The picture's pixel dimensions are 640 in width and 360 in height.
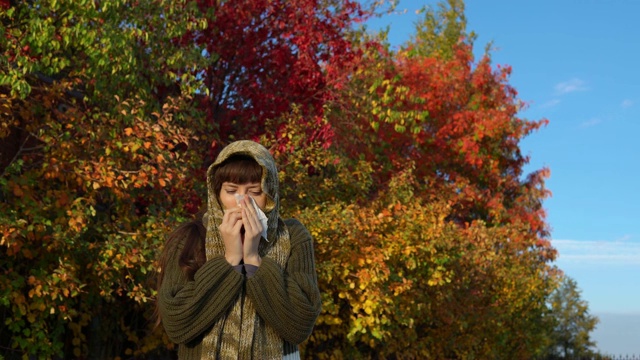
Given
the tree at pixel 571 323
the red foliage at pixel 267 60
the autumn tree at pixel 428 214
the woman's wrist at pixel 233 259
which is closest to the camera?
the woman's wrist at pixel 233 259

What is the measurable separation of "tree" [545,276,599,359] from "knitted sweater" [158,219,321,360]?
3221cm

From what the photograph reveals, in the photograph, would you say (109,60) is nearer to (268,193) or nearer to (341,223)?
(341,223)

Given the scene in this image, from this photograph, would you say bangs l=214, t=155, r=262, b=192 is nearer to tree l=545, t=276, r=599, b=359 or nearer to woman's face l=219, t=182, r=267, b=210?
woman's face l=219, t=182, r=267, b=210

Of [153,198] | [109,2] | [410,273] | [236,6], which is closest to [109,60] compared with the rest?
[109,2]

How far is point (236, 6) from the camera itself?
1271 centimetres

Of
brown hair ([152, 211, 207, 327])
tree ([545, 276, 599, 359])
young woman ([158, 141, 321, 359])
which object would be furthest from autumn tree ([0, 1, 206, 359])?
tree ([545, 276, 599, 359])

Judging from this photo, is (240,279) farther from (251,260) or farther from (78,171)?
(78,171)

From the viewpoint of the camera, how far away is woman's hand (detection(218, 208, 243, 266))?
3092mm

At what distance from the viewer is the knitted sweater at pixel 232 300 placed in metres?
3.09

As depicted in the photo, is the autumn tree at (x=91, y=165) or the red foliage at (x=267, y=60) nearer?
the autumn tree at (x=91, y=165)

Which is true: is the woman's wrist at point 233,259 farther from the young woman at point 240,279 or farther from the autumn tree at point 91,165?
the autumn tree at point 91,165

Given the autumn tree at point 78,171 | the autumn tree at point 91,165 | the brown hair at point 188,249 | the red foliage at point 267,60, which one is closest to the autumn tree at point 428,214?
the red foliage at point 267,60

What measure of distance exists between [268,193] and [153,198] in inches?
274

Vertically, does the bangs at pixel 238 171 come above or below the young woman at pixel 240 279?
above
